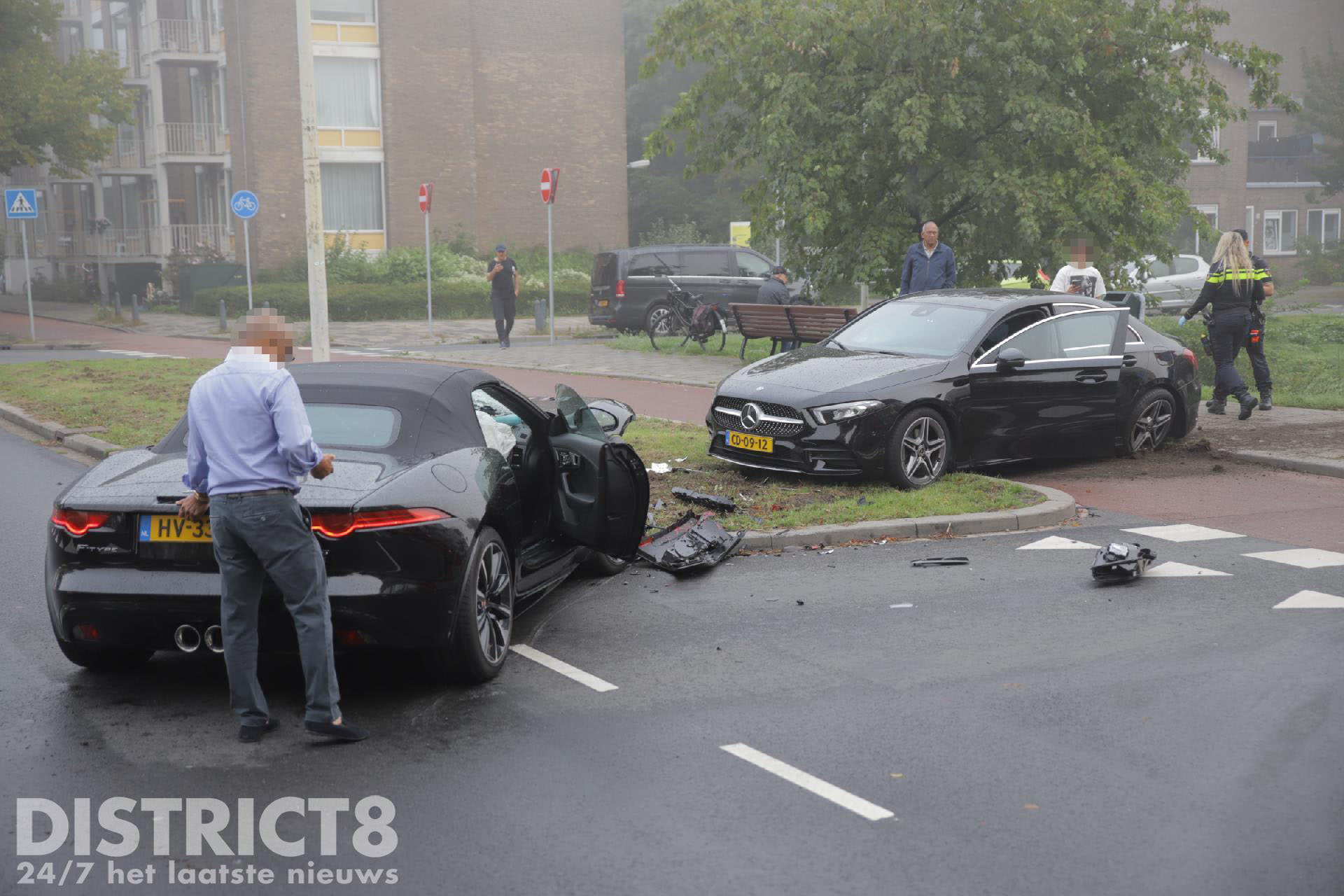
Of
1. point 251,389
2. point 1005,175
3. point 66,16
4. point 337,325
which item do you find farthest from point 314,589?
point 66,16

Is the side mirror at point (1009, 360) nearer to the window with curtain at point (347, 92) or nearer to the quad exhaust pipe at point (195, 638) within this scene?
the quad exhaust pipe at point (195, 638)

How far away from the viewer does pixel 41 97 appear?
121ft

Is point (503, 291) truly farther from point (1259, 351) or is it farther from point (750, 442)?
point (750, 442)

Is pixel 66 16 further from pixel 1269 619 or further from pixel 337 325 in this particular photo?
pixel 1269 619

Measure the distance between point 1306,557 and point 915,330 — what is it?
4.01 m

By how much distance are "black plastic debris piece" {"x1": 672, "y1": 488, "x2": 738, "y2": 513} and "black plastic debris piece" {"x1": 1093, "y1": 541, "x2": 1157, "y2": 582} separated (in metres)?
2.58

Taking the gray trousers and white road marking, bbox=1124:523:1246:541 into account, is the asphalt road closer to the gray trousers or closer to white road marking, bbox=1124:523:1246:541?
the gray trousers

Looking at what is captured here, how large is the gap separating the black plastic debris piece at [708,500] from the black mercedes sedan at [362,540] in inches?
110

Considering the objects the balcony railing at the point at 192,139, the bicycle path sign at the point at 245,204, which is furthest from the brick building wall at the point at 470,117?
the bicycle path sign at the point at 245,204

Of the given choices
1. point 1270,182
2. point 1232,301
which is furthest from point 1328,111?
point 1232,301

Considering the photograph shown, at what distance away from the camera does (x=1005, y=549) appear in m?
8.84

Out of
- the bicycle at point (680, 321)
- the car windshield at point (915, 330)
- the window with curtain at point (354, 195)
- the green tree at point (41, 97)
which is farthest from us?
the window with curtain at point (354, 195)

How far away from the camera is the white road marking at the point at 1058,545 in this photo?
28.9 feet

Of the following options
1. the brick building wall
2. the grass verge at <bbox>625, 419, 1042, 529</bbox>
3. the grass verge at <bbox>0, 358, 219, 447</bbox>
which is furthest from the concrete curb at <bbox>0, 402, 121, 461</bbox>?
the brick building wall
